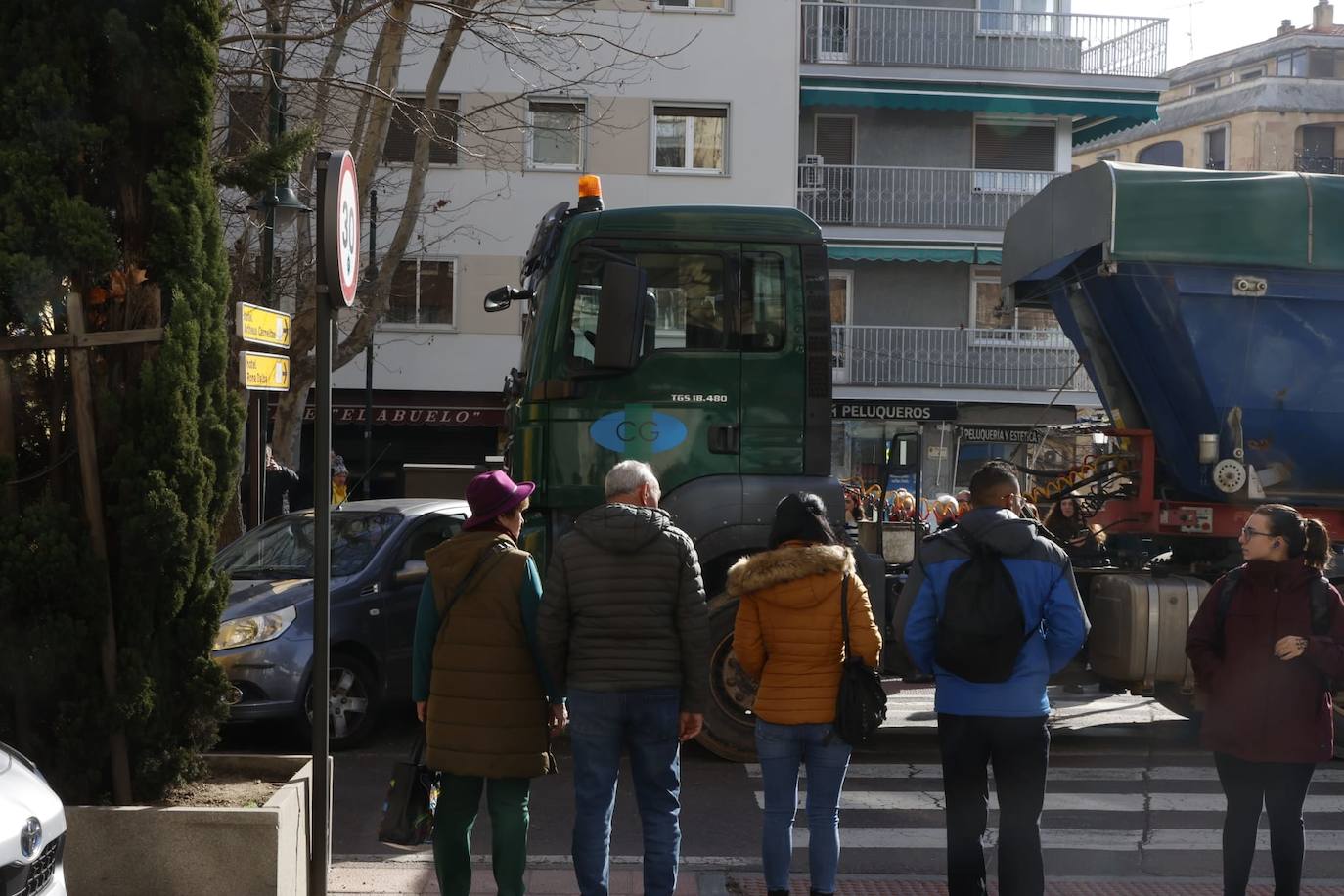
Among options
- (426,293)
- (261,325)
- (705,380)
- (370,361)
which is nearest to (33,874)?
(261,325)

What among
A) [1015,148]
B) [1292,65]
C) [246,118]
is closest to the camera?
[246,118]

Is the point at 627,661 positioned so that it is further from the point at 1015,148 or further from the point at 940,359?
the point at 1015,148

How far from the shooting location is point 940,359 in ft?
86.4

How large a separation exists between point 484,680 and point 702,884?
5.40 ft

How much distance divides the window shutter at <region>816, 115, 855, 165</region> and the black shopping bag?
23.3 meters

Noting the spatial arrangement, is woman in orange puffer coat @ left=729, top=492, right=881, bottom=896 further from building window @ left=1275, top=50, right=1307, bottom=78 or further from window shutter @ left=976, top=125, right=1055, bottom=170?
building window @ left=1275, top=50, right=1307, bottom=78

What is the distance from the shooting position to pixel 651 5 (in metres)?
24.8

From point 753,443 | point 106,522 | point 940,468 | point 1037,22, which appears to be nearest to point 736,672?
point 753,443

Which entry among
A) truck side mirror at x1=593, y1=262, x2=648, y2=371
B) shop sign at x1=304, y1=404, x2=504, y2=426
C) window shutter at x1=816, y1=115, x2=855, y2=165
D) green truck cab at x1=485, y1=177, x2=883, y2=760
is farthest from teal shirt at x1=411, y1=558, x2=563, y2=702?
window shutter at x1=816, y1=115, x2=855, y2=165

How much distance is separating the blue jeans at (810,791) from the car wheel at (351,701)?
14.0 ft

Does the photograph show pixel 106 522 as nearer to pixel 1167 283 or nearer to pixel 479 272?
pixel 1167 283

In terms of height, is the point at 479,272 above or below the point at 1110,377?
above

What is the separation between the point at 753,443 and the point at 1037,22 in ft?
70.4

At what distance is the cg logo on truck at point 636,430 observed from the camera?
804cm
